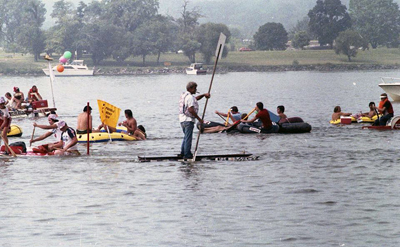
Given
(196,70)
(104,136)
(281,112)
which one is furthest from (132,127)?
(196,70)

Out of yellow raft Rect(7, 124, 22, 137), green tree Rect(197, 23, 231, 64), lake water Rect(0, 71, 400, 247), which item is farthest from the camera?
green tree Rect(197, 23, 231, 64)

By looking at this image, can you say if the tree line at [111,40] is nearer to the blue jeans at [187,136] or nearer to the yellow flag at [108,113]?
the yellow flag at [108,113]

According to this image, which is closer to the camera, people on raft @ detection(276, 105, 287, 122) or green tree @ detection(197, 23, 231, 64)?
people on raft @ detection(276, 105, 287, 122)

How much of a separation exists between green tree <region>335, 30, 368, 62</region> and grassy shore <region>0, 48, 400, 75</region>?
7.95 feet

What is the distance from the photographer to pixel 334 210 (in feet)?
53.7

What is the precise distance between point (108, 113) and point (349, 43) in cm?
15753

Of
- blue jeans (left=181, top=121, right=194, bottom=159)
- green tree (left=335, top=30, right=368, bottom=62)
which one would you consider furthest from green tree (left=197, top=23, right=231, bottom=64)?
blue jeans (left=181, top=121, right=194, bottom=159)

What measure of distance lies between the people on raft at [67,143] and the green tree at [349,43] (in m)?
160

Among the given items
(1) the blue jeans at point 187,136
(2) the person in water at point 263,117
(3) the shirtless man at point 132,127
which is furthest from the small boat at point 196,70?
(1) the blue jeans at point 187,136

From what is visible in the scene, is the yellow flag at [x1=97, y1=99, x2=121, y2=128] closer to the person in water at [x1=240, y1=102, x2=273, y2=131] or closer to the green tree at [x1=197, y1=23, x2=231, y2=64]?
the person in water at [x1=240, y1=102, x2=273, y2=131]

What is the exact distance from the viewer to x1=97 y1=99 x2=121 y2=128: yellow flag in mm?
27383

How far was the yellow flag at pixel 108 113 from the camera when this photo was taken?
2738 centimetres

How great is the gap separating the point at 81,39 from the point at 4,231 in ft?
540

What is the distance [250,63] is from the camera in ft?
592
